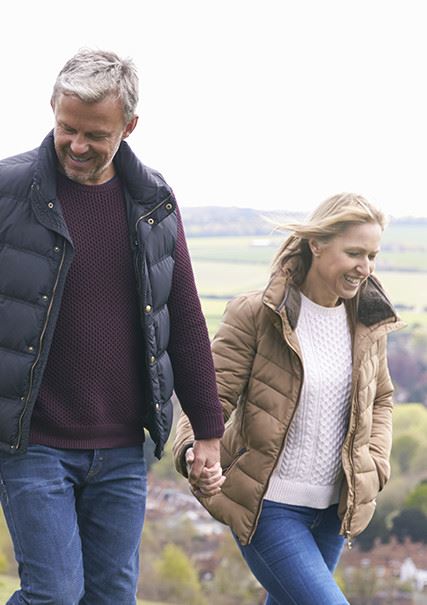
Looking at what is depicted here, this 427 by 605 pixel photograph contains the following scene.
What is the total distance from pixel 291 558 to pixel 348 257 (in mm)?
904

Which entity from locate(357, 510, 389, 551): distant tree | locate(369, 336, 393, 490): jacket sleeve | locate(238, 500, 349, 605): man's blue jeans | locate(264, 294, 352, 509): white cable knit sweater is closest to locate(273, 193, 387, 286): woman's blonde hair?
locate(264, 294, 352, 509): white cable knit sweater

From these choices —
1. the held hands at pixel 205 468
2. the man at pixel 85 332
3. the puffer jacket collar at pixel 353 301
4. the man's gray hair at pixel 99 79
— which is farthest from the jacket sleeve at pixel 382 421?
the man's gray hair at pixel 99 79

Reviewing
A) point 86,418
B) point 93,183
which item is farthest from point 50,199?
point 86,418

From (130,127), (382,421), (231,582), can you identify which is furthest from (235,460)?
(231,582)

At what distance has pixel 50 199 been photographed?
3627 mm

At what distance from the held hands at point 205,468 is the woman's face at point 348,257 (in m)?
0.61

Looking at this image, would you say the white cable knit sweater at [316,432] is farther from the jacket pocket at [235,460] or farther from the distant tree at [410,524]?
the distant tree at [410,524]

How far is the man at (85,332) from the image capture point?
11.8 feet

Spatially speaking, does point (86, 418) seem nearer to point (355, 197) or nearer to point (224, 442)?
point (224, 442)

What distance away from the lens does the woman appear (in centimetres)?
422

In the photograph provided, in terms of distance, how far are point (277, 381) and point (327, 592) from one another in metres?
0.63

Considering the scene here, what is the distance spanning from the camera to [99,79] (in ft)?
11.7

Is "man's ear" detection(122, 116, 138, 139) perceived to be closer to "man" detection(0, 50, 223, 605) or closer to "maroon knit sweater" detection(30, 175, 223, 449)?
"man" detection(0, 50, 223, 605)

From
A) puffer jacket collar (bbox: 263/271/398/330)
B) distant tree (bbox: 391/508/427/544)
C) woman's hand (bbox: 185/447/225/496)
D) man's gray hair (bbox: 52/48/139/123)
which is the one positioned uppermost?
man's gray hair (bbox: 52/48/139/123)
